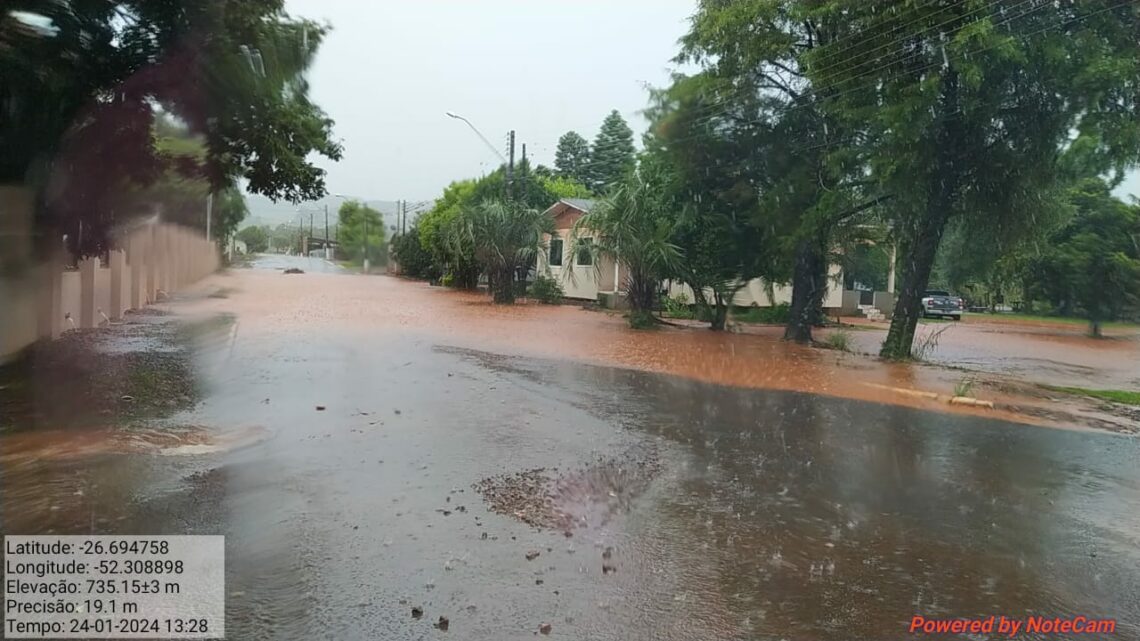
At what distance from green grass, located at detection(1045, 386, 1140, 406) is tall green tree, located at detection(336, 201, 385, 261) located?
16254 millimetres

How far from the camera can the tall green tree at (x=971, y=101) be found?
488 inches

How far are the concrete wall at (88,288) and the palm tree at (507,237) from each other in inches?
403

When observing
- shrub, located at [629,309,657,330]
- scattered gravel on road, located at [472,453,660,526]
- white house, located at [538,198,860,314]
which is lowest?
scattered gravel on road, located at [472,453,660,526]

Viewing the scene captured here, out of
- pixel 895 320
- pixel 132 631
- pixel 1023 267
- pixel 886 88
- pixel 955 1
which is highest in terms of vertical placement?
pixel 955 1

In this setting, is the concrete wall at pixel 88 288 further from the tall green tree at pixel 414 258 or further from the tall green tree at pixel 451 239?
the tall green tree at pixel 414 258

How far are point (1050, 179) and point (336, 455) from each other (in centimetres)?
1431

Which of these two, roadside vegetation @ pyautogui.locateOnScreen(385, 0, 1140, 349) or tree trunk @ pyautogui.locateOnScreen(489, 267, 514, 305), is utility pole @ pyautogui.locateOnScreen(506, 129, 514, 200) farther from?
roadside vegetation @ pyautogui.locateOnScreen(385, 0, 1140, 349)

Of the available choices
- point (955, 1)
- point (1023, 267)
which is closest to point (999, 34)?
point (955, 1)

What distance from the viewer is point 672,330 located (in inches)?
856

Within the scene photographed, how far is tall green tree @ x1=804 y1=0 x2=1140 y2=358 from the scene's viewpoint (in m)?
12.4

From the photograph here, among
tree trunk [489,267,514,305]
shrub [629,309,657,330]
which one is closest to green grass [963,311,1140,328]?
shrub [629,309,657,330]

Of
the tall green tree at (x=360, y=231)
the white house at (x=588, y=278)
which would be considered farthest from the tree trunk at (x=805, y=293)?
the tall green tree at (x=360, y=231)

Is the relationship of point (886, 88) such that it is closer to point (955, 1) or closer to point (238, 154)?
point (955, 1)

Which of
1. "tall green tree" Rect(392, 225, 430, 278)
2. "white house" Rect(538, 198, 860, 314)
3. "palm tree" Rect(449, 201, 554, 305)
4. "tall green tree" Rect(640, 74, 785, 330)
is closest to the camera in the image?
"tall green tree" Rect(640, 74, 785, 330)
